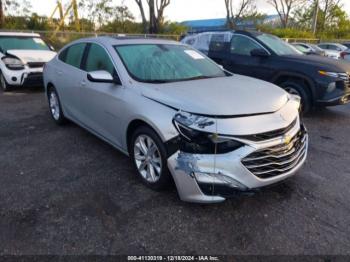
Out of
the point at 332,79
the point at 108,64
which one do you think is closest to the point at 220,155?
the point at 108,64

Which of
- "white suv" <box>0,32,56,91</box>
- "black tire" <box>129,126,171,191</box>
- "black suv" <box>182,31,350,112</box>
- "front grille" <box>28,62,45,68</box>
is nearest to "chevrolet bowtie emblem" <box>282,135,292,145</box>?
"black tire" <box>129,126,171,191</box>

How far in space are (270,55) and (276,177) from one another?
424cm

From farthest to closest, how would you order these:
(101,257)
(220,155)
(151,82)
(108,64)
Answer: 1. (108,64)
2. (151,82)
3. (220,155)
4. (101,257)

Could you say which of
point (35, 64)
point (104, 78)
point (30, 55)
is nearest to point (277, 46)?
point (104, 78)

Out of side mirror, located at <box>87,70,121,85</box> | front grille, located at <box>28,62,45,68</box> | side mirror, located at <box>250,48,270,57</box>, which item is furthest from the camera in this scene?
front grille, located at <box>28,62,45,68</box>

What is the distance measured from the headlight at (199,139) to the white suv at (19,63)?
6.48 meters

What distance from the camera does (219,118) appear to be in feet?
7.91

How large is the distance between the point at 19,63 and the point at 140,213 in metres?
6.59

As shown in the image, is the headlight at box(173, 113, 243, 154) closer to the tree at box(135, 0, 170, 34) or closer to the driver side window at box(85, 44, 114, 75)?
the driver side window at box(85, 44, 114, 75)

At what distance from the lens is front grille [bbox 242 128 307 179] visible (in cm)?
239

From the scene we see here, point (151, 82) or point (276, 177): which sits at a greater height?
point (151, 82)

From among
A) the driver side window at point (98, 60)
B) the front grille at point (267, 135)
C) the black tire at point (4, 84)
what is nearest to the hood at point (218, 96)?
Answer: the front grille at point (267, 135)

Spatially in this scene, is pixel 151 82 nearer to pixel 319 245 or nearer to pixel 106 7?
pixel 319 245

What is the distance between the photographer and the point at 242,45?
664 cm
